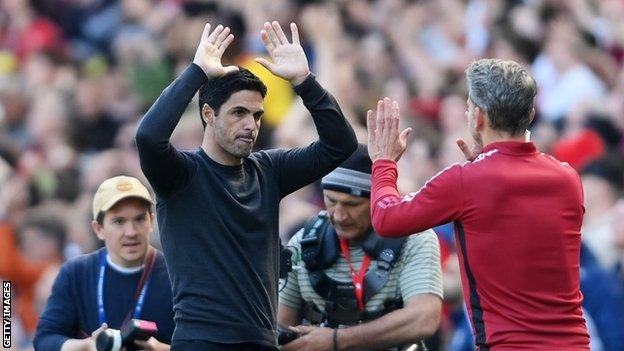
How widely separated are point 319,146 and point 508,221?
3.57ft

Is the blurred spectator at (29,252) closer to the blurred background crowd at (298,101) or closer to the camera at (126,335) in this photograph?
the blurred background crowd at (298,101)

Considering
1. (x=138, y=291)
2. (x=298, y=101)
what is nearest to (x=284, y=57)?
(x=138, y=291)

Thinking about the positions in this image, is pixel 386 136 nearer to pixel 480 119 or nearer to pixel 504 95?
pixel 480 119

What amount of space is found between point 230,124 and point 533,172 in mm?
1279

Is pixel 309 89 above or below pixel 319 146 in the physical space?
above

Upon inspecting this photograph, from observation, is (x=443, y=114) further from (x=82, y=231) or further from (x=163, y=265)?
(x=163, y=265)

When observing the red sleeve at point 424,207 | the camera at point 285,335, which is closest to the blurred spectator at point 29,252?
the camera at point 285,335

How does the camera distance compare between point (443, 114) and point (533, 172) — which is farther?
point (443, 114)

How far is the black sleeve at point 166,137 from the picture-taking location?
6.80 metres

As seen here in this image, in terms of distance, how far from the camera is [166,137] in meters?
6.82

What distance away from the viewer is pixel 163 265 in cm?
812

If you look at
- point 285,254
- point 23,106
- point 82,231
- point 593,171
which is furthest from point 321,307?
point 23,106

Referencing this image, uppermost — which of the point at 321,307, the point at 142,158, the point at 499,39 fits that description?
the point at 499,39

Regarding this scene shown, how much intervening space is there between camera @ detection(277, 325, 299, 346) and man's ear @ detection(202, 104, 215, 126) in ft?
3.29
